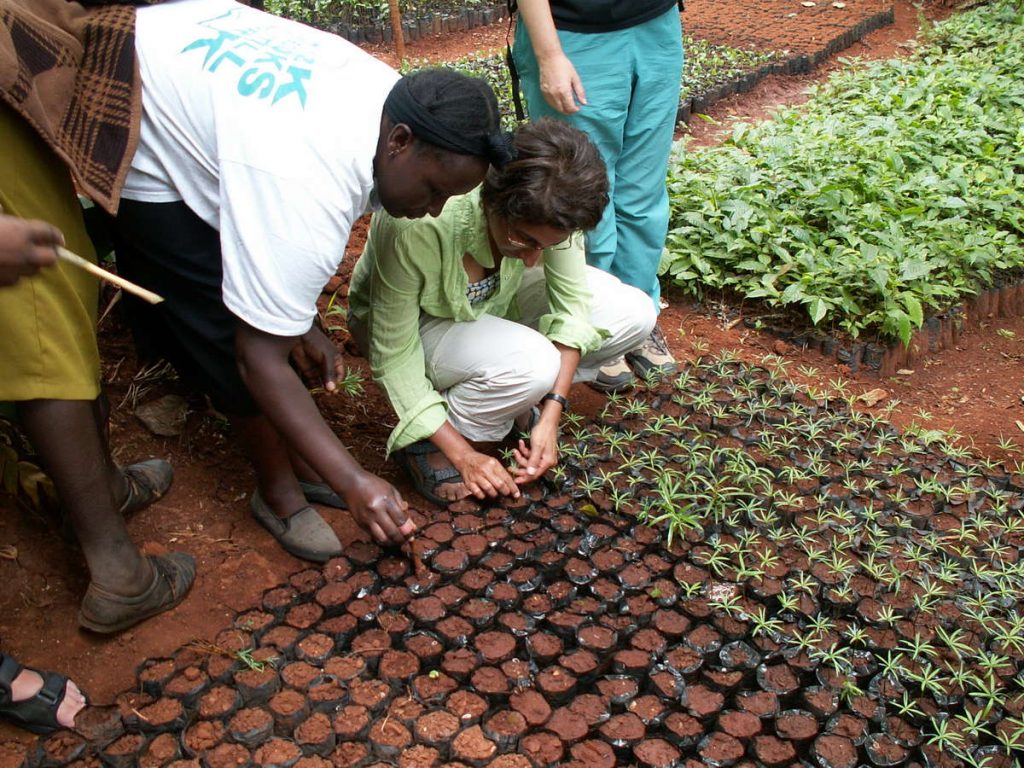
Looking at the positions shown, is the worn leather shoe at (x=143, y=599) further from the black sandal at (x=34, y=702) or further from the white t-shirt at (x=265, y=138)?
the white t-shirt at (x=265, y=138)

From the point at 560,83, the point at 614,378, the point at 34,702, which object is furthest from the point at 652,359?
the point at 34,702

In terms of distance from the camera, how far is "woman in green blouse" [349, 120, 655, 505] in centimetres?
230

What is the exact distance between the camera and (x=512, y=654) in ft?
7.19

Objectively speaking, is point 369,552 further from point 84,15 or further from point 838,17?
point 838,17

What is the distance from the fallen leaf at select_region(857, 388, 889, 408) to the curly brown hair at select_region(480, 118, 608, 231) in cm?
161

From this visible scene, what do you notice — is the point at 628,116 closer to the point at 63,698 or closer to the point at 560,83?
the point at 560,83

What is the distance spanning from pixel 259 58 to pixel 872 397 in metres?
2.50

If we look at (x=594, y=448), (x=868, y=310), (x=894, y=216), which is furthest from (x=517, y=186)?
(x=894, y=216)

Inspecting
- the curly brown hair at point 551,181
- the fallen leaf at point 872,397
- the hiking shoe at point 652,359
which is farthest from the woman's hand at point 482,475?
the fallen leaf at point 872,397

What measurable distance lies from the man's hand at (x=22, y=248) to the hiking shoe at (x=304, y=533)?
1.06 metres

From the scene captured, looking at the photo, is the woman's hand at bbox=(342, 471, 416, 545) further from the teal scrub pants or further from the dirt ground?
the teal scrub pants

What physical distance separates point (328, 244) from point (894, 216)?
318cm

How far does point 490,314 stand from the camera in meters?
2.78

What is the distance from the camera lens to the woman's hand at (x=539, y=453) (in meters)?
2.62
